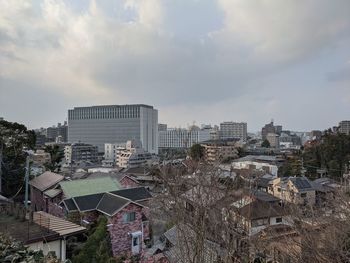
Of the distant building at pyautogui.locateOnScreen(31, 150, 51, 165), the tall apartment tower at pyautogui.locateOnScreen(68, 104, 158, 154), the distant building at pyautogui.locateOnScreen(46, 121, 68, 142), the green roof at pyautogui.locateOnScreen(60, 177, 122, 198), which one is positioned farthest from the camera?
the distant building at pyautogui.locateOnScreen(46, 121, 68, 142)

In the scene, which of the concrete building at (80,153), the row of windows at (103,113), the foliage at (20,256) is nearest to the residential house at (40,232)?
the foliage at (20,256)

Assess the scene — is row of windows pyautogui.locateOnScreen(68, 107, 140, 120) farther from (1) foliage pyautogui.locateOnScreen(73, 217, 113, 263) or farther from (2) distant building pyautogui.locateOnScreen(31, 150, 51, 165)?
(1) foliage pyautogui.locateOnScreen(73, 217, 113, 263)

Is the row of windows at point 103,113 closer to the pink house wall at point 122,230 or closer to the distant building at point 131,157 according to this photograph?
the distant building at point 131,157

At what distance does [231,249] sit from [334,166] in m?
27.5

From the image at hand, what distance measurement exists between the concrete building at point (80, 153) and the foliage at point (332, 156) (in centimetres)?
4598

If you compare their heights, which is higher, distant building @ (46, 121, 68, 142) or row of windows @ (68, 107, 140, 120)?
row of windows @ (68, 107, 140, 120)

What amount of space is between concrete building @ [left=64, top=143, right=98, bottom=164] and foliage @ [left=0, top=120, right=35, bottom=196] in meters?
45.4

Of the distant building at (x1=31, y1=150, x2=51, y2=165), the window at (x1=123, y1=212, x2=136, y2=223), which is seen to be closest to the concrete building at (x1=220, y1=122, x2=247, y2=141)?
the distant building at (x1=31, y1=150, x2=51, y2=165)

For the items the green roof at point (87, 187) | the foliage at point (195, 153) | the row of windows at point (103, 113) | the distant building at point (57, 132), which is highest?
the row of windows at point (103, 113)

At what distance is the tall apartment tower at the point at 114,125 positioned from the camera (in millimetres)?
85812

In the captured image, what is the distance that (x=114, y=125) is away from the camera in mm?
88312

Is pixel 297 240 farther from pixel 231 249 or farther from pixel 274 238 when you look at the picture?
pixel 231 249

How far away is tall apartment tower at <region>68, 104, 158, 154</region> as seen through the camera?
85812 mm

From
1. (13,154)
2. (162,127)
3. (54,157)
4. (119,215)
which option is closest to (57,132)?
(162,127)
